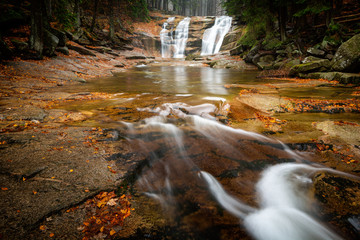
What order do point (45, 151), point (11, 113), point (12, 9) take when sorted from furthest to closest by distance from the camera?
point (12, 9) → point (11, 113) → point (45, 151)

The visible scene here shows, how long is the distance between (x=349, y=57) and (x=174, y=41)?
3101cm

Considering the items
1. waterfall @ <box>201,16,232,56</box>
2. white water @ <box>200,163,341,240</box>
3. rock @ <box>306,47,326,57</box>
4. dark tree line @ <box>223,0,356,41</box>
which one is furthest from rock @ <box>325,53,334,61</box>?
waterfall @ <box>201,16,232,56</box>

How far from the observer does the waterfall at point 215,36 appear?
31.7 meters

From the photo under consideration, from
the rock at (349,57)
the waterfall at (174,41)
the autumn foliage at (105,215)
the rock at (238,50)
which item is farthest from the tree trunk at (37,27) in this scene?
the waterfall at (174,41)

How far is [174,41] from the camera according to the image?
34.4 m

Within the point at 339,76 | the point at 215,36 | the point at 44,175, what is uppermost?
the point at 215,36

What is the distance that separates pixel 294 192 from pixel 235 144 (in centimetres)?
119

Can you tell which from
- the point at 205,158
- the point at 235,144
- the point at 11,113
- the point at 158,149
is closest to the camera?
Answer: the point at 205,158

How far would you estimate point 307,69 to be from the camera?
9.49 m

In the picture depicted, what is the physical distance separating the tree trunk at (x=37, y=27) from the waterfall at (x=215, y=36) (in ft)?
87.7

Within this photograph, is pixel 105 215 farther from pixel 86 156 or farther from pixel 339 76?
pixel 339 76

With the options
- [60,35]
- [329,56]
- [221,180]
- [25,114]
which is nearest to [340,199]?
[221,180]

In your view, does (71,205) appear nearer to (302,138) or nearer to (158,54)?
(302,138)

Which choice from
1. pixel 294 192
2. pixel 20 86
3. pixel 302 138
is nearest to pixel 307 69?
pixel 302 138
